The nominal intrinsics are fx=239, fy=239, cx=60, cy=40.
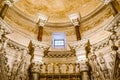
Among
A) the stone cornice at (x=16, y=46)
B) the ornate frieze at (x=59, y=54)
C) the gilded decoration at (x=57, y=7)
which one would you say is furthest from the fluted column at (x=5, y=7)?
the ornate frieze at (x=59, y=54)

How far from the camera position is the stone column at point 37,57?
13966mm

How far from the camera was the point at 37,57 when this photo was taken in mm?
15039

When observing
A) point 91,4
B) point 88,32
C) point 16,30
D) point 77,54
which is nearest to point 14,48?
point 16,30

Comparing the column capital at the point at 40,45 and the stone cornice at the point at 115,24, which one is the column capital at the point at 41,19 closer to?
the column capital at the point at 40,45

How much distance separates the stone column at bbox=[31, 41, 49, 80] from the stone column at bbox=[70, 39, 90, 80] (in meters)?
1.98

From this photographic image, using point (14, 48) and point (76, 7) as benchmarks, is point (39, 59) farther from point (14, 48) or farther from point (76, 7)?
point (76, 7)

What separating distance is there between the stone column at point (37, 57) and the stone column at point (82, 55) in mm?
1979

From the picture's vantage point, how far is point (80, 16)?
17.5m

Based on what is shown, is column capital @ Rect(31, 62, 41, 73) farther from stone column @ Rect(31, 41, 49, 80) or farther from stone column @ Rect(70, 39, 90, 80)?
stone column @ Rect(70, 39, 90, 80)

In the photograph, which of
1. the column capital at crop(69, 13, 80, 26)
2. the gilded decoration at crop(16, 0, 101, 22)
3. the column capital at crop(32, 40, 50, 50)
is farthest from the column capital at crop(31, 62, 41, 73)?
the gilded decoration at crop(16, 0, 101, 22)

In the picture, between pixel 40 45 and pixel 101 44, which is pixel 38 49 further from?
pixel 101 44

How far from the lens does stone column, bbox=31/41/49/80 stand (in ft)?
45.8

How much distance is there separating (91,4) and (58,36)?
3370mm

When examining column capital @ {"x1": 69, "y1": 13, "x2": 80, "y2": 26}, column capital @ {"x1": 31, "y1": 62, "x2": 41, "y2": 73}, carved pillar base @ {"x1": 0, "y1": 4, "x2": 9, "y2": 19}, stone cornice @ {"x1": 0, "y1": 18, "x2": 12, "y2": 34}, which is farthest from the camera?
column capital @ {"x1": 69, "y1": 13, "x2": 80, "y2": 26}
